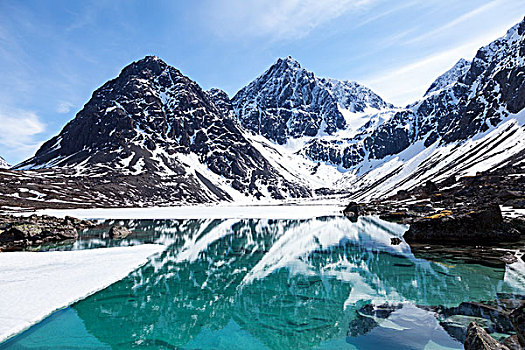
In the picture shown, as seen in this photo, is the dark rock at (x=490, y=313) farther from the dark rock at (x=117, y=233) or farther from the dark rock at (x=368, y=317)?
the dark rock at (x=117, y=233)

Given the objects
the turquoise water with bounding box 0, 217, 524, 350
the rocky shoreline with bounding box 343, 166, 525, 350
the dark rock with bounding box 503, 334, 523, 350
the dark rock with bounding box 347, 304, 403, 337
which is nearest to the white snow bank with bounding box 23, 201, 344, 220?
the rocky shoreline with bounding box 343, 166, 525, 350

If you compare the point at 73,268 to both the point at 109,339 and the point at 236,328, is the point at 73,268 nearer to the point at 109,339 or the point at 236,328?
the point at 109,339

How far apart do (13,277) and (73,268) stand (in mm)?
4502

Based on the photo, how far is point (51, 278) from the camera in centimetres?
2506

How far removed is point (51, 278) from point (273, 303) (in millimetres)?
17968

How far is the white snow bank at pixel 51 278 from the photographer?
58.4 ft

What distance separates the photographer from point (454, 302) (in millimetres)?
17969

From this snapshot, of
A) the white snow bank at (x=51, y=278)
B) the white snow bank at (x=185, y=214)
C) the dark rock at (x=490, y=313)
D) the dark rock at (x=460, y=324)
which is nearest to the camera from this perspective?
the dark rock at (x=460, y=324)

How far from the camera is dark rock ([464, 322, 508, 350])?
10.3m

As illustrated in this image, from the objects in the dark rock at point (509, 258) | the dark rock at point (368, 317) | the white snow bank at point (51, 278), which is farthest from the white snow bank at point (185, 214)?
the dark rock at point (368, 317)

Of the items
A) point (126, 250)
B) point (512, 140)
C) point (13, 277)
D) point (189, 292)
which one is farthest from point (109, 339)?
point (512, 140)

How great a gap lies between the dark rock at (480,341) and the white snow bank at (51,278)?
63.9 feet

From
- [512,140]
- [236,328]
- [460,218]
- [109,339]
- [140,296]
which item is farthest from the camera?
[512,140]

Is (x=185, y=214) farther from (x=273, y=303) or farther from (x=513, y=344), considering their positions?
(x=513, y=344)
